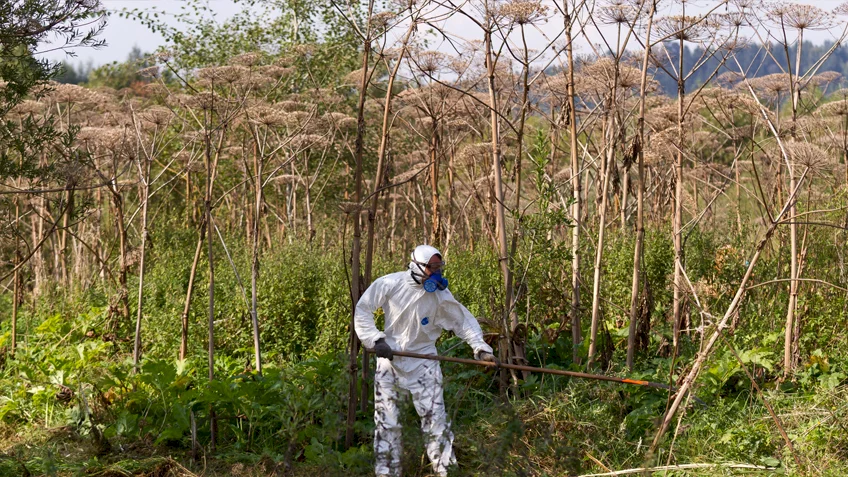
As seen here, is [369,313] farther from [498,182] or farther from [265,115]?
[265,115]

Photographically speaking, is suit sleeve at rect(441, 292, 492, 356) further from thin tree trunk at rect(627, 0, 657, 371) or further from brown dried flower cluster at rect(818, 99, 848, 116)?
brown dried flower cluster at rect(818, 99, 848, 116)

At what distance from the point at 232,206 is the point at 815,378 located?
9.33m

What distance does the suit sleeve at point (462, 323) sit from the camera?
5.73 metres

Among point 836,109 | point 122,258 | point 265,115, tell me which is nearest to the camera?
point 265,115

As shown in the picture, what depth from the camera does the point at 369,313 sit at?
219 inches

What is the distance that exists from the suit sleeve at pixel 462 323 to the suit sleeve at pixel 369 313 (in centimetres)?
42

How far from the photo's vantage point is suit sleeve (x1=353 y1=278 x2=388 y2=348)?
17.9ft

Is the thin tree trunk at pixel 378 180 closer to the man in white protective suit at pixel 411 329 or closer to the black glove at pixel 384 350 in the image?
the man in white protective suit at pixel 411 329

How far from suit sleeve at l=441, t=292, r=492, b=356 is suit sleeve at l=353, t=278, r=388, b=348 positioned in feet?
1.37

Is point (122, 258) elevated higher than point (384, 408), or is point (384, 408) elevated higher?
point (122, 258)

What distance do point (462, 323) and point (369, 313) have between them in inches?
25.6

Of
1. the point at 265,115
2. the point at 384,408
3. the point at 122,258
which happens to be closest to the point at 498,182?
the point at 384,408

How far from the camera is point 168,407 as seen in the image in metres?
6.38

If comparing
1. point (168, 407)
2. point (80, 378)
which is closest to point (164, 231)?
point (80, 378)
